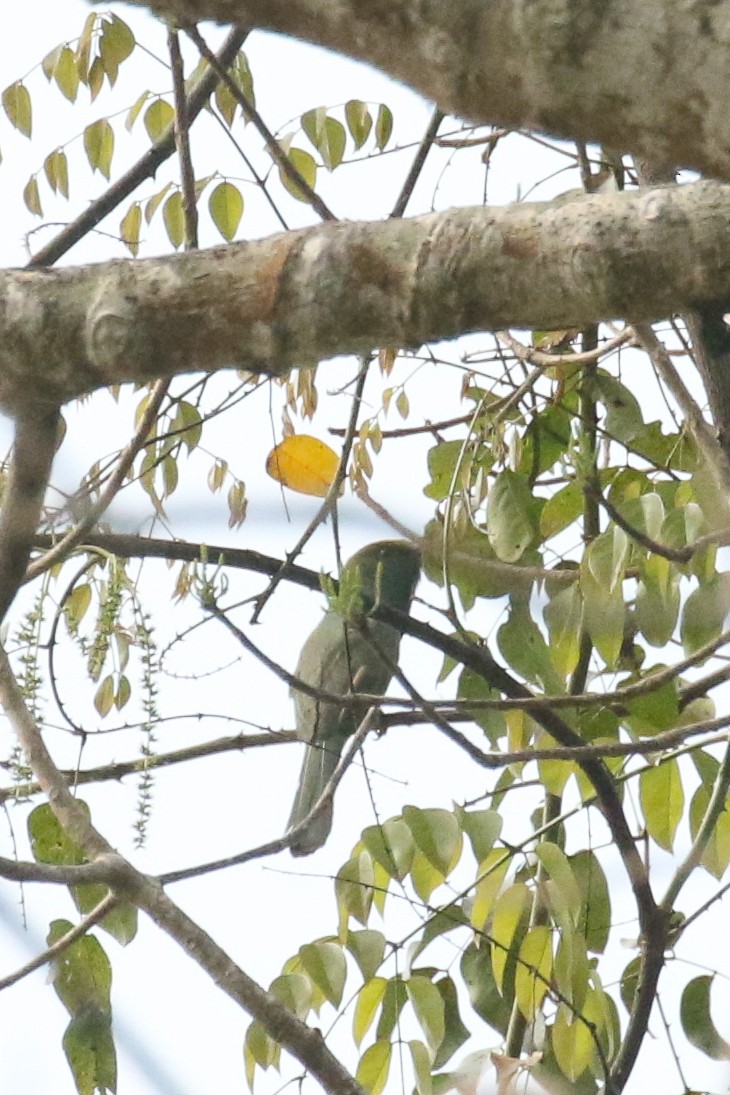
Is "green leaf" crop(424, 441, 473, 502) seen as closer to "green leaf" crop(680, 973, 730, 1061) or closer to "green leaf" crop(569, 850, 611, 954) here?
"green leaf" crop(569, 850, 611, 954)

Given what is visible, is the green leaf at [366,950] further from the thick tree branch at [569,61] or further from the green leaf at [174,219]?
the thick tree branch at [569,61]

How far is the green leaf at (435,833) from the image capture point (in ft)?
4.96

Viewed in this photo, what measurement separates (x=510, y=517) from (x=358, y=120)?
713 millimetres

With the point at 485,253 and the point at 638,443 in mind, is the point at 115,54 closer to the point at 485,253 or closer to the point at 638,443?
the point at 638,443

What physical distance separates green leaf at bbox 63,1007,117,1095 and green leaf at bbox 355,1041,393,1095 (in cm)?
29

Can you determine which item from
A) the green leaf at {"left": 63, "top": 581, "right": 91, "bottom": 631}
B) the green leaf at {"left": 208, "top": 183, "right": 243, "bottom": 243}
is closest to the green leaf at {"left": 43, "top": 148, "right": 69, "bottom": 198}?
the green leaf at {"left": 208, "top": 183, "right": 243, "bottom": 243}

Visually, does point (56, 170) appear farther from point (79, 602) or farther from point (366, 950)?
point (366, 950)

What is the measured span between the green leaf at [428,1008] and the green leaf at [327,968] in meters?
0.08

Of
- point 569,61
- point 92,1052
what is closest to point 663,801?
point 92,1052

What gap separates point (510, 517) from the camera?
167cm

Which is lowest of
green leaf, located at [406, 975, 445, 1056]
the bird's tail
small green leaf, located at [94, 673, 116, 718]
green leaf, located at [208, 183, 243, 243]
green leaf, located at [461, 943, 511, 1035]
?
green leaf, located at [406, 975, 445, 1056]

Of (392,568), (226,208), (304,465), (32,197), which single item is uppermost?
(32,197)

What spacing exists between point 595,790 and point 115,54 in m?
1.26

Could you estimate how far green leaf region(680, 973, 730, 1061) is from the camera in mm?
1622
